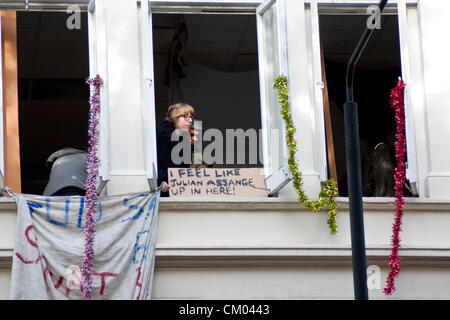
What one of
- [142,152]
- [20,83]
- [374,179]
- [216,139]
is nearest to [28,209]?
[142,152]

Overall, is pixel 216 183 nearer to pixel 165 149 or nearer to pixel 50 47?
pixel 165 149

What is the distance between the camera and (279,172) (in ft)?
53.5

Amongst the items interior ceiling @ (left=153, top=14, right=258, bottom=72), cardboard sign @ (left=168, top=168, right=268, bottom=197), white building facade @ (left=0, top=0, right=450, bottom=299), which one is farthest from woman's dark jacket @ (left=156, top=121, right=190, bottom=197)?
interior ceiling @ (left=153, top=14, right=258, bottom=72)

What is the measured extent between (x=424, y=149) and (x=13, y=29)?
4.95 metres

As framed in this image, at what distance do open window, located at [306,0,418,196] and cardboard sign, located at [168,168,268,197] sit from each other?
1.08 metres

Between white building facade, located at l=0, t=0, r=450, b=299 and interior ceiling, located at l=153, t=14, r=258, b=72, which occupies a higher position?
interior ceiling, located at l=153, t=14, r=258, b=72

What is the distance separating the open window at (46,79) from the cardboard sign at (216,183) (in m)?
0.90

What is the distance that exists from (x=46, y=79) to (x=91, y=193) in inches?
222

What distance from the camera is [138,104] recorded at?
16.7 meters

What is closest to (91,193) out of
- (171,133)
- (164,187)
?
(164,187)

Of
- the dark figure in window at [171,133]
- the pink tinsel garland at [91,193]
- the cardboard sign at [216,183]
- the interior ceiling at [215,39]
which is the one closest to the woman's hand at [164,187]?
the cardboard sign at [216,183]

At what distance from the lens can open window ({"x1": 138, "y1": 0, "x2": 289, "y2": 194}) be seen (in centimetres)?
1652

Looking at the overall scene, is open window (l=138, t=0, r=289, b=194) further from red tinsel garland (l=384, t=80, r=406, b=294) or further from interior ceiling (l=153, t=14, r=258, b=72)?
red tinsel garland (l=384, t=80, r=406, b=294)

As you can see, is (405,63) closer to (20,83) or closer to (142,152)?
(142,152)
